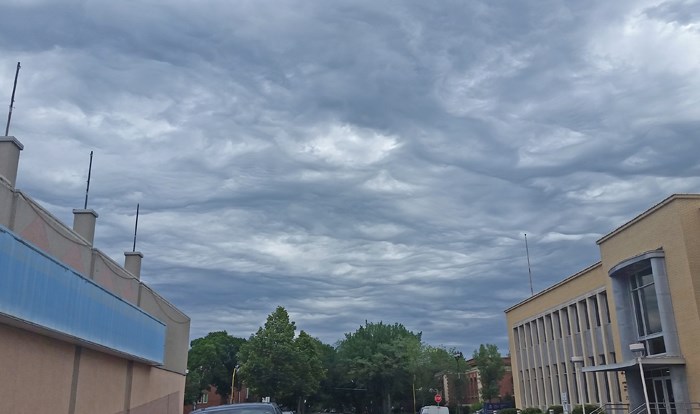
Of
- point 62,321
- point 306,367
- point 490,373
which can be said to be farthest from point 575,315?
point 306,367

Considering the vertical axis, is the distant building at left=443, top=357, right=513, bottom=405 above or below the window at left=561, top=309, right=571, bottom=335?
below

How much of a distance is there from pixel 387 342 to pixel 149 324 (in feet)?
242

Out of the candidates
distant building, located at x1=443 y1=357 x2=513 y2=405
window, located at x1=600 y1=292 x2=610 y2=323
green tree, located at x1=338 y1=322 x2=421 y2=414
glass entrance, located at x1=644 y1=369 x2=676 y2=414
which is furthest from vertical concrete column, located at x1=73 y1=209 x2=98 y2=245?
green tree, located at x1=338 y1=322 x2=421 y2=414

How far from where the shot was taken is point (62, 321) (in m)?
17.3

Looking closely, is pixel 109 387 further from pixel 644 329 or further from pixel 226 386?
pixel 226 386

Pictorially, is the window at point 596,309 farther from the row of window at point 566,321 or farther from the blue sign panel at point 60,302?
the blue sign panel at point 60,302

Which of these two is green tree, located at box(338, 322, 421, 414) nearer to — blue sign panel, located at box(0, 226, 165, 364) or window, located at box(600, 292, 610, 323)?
window, located at box(600, 292, 610, 323)

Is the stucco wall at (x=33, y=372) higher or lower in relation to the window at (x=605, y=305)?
lower

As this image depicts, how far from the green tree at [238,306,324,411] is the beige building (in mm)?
39493

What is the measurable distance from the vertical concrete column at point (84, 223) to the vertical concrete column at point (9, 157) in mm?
7190

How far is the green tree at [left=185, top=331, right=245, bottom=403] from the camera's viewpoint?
9844 centimetres

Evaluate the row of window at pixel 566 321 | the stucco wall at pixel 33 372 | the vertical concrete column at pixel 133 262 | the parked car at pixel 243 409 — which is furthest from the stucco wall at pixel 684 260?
the vertical concrete column at pixel 133 262

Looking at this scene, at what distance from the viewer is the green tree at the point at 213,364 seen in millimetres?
98438

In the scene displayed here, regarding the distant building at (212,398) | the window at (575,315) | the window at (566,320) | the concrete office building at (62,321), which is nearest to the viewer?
the concrete office building at (62,321)
